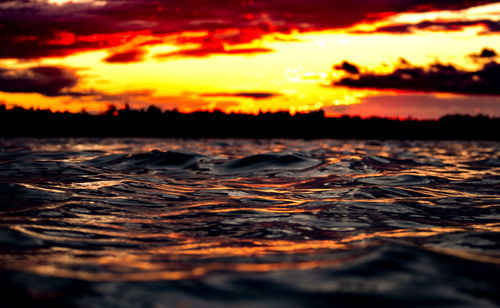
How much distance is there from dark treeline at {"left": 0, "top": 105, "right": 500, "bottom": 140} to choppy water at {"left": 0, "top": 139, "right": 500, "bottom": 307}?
76195mm

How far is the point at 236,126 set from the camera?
96438 millimetres

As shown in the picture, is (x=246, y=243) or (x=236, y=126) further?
(x=236, y=126)

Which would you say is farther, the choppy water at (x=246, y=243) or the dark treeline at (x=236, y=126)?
the dark treeline at (x=236, y=126)

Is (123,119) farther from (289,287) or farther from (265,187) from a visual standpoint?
(289,287)

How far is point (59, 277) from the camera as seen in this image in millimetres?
3168

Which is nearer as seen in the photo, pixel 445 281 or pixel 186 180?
pixel 445 281

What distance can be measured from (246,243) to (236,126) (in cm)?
9218

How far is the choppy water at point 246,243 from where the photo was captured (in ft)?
9.64

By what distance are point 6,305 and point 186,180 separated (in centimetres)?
762

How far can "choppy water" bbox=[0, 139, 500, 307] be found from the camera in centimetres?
294

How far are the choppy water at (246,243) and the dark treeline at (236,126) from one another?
250ft

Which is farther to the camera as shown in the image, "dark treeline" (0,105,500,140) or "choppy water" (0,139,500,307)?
"dark treeline" (0,105,500,140)

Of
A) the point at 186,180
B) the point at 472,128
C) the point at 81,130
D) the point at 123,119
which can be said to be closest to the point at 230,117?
the point at 123,119

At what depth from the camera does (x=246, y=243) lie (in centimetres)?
454
